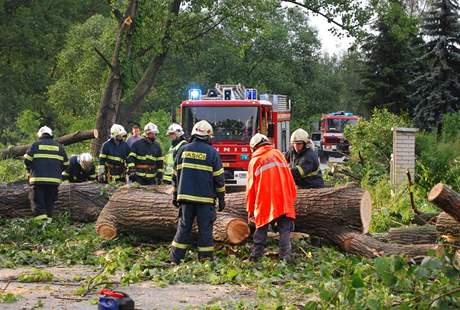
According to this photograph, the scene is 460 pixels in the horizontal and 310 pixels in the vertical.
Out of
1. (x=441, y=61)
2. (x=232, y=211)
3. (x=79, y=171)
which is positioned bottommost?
(x=232, y=211)

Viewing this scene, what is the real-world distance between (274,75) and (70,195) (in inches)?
1505

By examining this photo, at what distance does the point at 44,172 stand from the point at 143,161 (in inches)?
76.5

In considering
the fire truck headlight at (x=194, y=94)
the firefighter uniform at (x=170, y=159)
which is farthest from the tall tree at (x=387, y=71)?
the firefighter uniform at (x=170, y=159)

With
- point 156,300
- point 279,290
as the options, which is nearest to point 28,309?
point 156,300

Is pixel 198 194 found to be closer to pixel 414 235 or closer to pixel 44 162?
pixel 414 235

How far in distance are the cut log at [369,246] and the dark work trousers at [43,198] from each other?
489cm

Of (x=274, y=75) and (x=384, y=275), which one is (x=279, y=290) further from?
(x=274, y=75)

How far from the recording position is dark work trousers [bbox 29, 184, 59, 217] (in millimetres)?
12695

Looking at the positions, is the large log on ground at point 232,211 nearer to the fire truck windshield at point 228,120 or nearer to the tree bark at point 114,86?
the fire truck windshield at point 228,120

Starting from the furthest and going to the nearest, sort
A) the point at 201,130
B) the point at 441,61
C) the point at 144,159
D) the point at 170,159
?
1. the point at 441,61
2. the point at 144,159
3. the point at 170,159
4. the point at 201,130

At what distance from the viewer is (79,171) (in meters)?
14.2

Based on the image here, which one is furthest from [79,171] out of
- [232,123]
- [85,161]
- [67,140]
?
[67,140]

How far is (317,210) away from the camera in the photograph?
10156 mm

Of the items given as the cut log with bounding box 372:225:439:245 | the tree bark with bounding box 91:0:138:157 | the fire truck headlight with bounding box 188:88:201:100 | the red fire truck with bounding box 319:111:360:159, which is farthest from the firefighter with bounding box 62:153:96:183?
the red fire truck with bounding box 319:111:360:159
